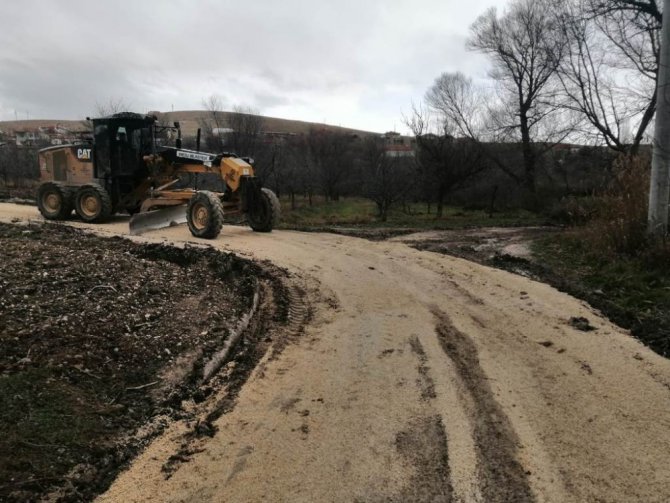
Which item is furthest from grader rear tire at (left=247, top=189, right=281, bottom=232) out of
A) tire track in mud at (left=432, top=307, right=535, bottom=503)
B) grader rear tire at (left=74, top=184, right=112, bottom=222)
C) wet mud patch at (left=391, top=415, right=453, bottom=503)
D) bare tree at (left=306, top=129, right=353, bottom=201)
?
bare tree at (left=306, top=129, right=353, bottom=201)

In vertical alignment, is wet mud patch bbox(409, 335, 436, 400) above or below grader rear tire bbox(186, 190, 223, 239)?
below

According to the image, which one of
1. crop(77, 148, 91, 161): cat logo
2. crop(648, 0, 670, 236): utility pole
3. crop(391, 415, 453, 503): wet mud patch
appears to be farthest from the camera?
crop(77, 148, 91, 161): cat logo

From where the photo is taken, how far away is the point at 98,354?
4.77 metres

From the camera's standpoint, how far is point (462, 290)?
8258mm

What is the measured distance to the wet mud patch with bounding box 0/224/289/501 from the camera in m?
3.45

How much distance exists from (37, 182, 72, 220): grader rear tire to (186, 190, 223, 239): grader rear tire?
4768 mm

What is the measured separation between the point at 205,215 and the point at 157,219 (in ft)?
6.47

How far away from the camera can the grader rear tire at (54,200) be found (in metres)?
15.1

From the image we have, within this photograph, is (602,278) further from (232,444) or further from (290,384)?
(232,444)

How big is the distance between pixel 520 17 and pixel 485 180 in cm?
992

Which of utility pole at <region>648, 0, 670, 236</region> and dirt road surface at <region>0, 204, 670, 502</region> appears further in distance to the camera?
utility pole at <region>648, 0, 670, 236</region>

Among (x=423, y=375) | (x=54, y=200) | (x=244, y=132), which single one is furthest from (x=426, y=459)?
(x=244, y=132)

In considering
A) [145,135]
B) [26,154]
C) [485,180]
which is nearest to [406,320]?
[145,135]

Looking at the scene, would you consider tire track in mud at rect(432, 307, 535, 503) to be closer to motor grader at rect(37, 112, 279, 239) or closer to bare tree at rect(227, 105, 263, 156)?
motor grader at rect(37, 112, 279, 239)
